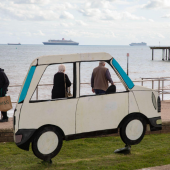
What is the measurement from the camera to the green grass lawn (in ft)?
15.6

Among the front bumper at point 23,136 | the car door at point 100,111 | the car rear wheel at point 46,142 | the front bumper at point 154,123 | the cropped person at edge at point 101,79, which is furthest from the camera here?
the cropped person at edge at point 101,79

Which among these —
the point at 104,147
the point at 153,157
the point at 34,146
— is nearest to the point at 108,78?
the point at 104,147

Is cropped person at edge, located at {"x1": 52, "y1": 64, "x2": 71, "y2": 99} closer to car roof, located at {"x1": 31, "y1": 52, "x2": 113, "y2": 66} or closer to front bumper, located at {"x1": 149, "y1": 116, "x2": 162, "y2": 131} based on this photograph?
car roof, located at {"x1": 31, "y1": 52, "x2": 113, "y2": 66}

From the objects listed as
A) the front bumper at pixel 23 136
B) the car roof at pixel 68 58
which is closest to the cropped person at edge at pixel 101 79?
the car roof at pixel 68 58

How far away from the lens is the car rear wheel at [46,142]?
4.45m

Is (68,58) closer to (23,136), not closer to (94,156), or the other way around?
(23,136)

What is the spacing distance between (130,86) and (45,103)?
1.38 metres

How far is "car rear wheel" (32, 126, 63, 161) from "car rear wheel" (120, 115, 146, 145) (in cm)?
105

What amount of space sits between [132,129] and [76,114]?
102 cm

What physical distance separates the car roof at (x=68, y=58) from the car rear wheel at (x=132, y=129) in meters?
1.05

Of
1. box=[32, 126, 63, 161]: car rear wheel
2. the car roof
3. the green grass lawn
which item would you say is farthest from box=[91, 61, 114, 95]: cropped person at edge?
box=[32, 126, 63, 161]: car rear wheel

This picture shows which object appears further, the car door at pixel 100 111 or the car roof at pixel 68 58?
the car door at pixel 100 111

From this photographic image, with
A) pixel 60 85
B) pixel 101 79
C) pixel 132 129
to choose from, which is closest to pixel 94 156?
pixel 132 129

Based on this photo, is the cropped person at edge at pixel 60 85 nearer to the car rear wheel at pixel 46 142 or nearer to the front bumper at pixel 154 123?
the car rear wheel at pixel 46 142
